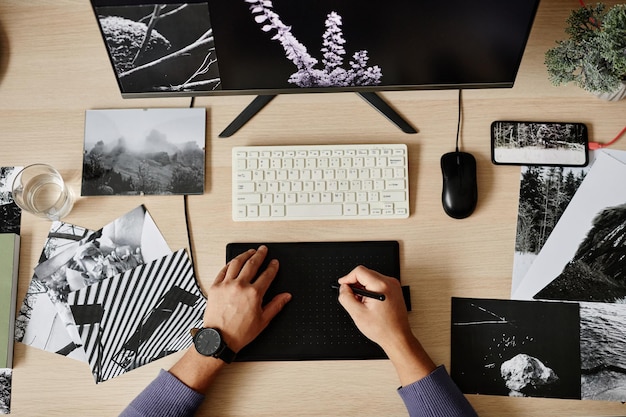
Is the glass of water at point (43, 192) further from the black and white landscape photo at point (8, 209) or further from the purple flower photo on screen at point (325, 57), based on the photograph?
the purple flower photo on screen at point (325, 57)

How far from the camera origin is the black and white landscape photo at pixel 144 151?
3.01ft

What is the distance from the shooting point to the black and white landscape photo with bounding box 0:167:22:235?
908mm

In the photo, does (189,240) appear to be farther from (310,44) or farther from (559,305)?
(559,305)

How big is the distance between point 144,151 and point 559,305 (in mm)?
824

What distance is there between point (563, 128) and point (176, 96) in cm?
75

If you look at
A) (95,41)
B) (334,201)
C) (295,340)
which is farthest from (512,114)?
(95,41)

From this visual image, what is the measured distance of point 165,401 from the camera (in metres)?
0.80

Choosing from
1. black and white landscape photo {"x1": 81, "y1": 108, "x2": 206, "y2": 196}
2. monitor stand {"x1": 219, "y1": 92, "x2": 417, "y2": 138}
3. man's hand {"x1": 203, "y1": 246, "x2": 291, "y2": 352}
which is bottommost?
man's hand {"x1": 203, "y1": 246, "x2": 291, "y2": 352}

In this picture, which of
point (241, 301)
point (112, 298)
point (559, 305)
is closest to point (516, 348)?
point (559, 305)

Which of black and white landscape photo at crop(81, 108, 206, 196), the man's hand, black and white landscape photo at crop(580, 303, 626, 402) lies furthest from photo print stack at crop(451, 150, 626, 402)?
black and white landscape photo at crop(81, 108, 206, 196)

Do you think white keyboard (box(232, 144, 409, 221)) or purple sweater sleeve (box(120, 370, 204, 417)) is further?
white keyboard (box(232, 144, 409, 221))

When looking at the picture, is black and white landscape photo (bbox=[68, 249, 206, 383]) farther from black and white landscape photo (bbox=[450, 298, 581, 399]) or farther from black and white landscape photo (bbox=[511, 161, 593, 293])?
black and white landscape photo (bbox=[511, 161, 593, 293])

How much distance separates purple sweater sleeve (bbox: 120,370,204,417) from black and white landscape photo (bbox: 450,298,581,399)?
0.45 metres

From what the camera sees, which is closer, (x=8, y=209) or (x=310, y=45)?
(x=310, y=45)
